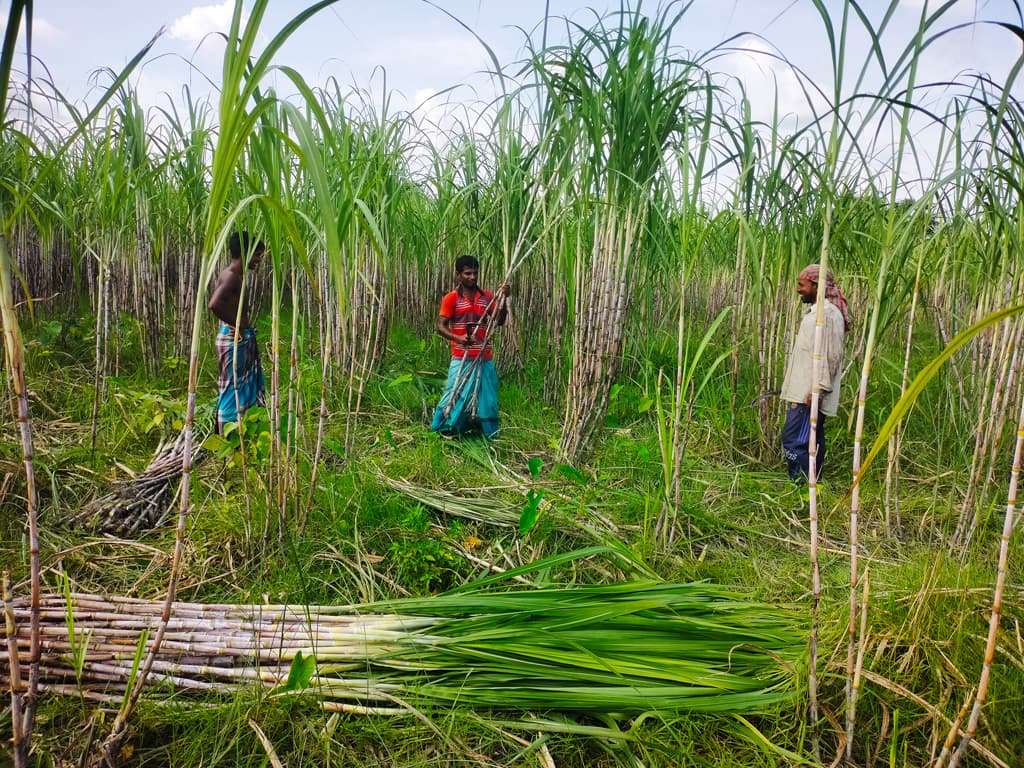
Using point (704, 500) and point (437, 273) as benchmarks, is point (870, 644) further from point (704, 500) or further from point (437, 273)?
point (437, 273)

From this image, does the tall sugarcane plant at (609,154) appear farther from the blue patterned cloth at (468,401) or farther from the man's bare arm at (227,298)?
the man's bare arm at (227,298)

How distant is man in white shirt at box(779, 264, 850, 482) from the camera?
9.82ft

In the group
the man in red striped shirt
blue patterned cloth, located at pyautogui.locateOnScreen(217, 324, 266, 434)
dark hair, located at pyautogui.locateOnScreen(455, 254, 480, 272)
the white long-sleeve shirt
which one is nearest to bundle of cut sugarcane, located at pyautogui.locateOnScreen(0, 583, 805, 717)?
blue patterned cloth, located at pyautogui.locateOnScreen(217, 324, 266, 434)

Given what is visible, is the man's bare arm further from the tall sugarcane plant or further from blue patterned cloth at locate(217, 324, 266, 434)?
the tall sugarcane plant

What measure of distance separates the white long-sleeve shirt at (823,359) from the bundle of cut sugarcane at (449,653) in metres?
1.67

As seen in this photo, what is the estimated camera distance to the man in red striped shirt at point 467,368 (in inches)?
133

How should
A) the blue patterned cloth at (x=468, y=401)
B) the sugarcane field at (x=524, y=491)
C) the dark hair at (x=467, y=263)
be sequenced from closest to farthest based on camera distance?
the sugarcane field at (x=524, y=491)
the blue patterned cloth at (x=468, y=401)
the dark hair at (x=467, y=263)

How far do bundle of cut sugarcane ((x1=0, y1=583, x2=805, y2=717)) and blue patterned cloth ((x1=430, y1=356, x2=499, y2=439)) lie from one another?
1.81 meters

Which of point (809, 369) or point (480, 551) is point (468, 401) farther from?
point (809, 369)

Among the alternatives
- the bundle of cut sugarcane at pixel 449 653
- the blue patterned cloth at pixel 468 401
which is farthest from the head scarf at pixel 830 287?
the bundle of cut sugarcane at pixel 449 653

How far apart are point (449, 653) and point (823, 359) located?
237 cm

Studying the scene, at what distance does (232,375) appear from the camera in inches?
118

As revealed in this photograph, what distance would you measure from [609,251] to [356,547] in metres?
1.56

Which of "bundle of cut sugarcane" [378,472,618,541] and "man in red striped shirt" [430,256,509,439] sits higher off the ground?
"man in red striped shirt" [430,256,509,439]
